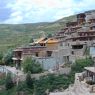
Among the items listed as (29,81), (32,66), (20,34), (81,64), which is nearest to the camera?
(81,64)

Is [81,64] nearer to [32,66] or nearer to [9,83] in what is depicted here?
[32,66]

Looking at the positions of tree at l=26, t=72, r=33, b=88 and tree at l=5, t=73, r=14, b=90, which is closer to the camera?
tree at l=26, t=72, r=33, b=88

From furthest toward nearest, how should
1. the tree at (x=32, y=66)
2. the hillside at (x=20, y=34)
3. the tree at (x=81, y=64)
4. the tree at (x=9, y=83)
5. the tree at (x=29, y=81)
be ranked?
the hillside at (x=20, y=34) < the tree at (x=9, y=83) < the tree at (x=32, y=66) < the tree at (x=29, y=81) < the tree at (x=81, y=64)

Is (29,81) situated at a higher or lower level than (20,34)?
lower

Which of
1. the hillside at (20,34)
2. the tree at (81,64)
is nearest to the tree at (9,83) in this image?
the tree at (81,64)

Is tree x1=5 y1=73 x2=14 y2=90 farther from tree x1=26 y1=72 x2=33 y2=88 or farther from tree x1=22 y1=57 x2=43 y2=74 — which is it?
tree x1=26 y1=72 x2=33 y2=88

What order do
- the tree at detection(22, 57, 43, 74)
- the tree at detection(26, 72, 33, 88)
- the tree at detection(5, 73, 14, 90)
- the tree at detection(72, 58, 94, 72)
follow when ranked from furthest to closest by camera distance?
the tree at detection(5, 73, 14, 90) → the tree at detection(22, 57, 43, 74) → the tree at detection(26, 72, 33, 88) → the tree at detection(72, 58, 94, 72)

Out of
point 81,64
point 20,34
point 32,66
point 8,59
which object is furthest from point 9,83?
point 20,34

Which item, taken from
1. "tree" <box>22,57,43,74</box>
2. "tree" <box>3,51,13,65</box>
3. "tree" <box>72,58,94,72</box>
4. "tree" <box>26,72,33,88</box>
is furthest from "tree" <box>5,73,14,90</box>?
"tree" <box>3,51,13,65</box>

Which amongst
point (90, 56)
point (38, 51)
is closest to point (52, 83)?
point (90, 56)

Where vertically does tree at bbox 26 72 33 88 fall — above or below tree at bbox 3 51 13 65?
below

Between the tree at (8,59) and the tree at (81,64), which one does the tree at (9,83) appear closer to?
the tree at (81,64)

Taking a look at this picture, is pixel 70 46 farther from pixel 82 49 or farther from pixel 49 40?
pixel 49 40

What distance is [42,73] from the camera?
5675cm
